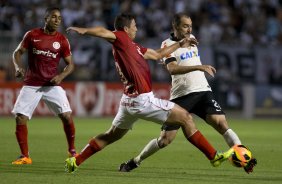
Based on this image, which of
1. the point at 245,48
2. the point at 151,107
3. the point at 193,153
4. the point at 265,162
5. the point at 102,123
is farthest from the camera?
the point at 245,48

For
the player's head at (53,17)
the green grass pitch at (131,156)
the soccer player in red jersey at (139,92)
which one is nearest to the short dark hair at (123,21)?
the soccer player in red jersey at (139,92)

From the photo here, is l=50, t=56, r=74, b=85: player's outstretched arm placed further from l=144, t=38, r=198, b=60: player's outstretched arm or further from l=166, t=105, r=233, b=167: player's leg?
l=166, t=105, r=233, b=167: player's leg

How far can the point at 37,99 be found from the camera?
1209cm

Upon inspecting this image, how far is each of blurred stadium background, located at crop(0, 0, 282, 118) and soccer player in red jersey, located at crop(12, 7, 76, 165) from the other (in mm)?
12068

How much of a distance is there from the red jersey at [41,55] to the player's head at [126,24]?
247cm

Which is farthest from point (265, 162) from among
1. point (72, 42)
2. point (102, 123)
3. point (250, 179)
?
point (72, 42)

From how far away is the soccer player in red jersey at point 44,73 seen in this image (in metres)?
12.0

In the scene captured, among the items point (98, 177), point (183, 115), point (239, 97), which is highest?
point (183, 115)

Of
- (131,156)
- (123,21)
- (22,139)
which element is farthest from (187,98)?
(22,139)

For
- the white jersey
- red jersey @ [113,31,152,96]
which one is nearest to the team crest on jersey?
→ the white jersey

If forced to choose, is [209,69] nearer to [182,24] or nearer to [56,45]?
[182,24]

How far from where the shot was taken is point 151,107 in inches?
384

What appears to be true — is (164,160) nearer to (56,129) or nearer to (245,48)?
(56,129)

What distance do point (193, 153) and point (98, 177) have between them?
4188 millimetres
